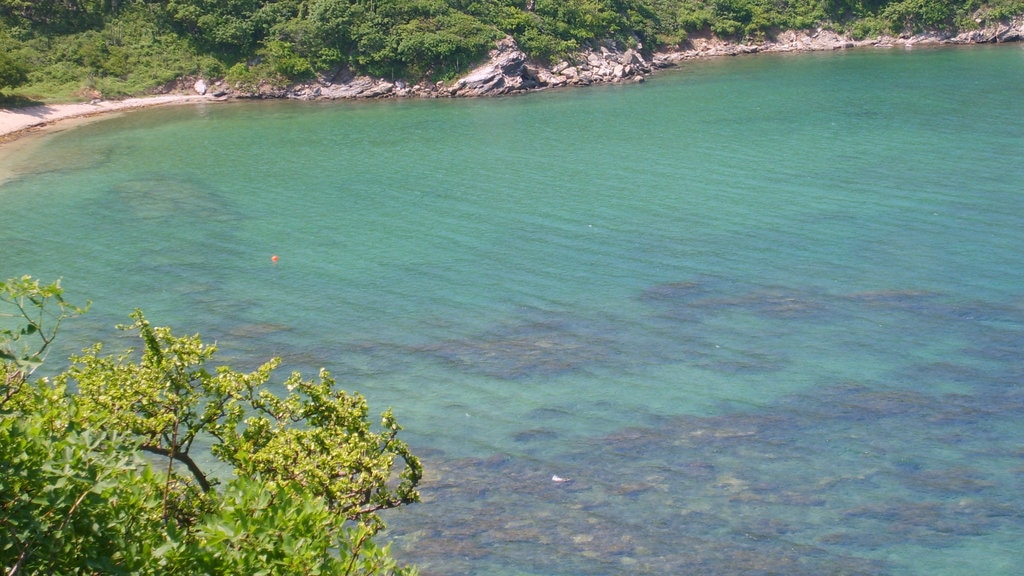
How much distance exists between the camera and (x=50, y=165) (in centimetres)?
5334

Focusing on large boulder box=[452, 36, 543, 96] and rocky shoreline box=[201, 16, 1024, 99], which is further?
rocky shoreline box=[201, 16, 1024, 99]

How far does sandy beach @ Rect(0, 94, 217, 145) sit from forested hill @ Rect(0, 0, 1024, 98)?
81.0 inches

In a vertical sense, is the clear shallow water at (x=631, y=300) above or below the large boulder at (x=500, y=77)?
below

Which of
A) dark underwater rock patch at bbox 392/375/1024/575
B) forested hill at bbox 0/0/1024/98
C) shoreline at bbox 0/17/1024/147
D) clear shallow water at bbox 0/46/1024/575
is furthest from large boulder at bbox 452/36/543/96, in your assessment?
dark underwater rock patch at bbox 392/375/1024/575

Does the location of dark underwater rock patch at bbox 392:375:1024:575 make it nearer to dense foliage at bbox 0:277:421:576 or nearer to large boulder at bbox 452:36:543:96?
dense foliage at bbox 0:277:421:576

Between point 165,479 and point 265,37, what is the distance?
73417mm

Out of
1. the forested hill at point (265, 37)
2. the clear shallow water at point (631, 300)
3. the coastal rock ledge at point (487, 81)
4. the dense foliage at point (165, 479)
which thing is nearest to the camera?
the dense foliage at point (165, 479)

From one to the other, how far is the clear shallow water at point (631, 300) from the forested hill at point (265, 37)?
17.4 m

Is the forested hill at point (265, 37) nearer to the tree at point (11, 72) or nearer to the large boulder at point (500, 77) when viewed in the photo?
the large boulder at point (500, 77)

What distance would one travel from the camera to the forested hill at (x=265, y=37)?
75312 millimetres

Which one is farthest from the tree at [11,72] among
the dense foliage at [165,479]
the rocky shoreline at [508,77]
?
the dense foliage at [165,479]

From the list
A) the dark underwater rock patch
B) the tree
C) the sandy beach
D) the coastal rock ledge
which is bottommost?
the dark underwater rock patch

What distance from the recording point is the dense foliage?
9.27 m

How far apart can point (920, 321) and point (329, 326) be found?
18.4 metres
